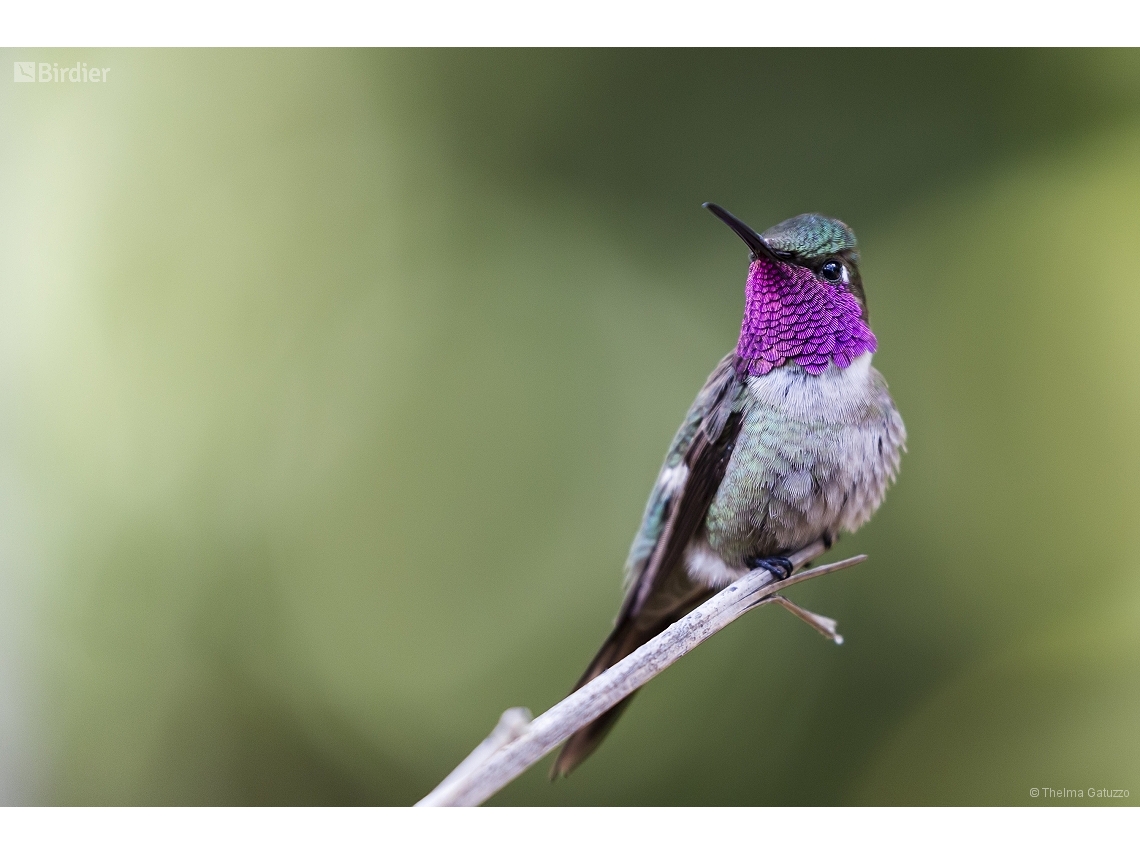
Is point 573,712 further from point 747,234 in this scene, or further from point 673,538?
point 747,234

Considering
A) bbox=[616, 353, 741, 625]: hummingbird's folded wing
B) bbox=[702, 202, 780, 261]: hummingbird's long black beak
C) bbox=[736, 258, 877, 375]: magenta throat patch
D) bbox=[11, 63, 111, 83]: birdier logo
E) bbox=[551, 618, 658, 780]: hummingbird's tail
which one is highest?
bbox=[11, 63, 111, 83]: birdier logo

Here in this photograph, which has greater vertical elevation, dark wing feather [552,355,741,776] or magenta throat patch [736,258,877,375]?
magenta throat patch [736,258,877,375]

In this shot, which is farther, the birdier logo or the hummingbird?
the birdier logo

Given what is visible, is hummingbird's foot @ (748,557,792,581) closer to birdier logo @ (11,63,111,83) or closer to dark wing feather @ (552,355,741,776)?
dark wing feather @ (552,355,741,776)

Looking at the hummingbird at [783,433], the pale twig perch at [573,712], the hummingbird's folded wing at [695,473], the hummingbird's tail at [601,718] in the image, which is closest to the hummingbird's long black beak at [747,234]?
the hummingbird at [783,433]

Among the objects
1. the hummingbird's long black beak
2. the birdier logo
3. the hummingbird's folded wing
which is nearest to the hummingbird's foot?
the hummingbird's folded wing

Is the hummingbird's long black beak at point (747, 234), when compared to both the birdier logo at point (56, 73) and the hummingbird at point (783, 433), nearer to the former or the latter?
the hummingbird at point (783, 433)
